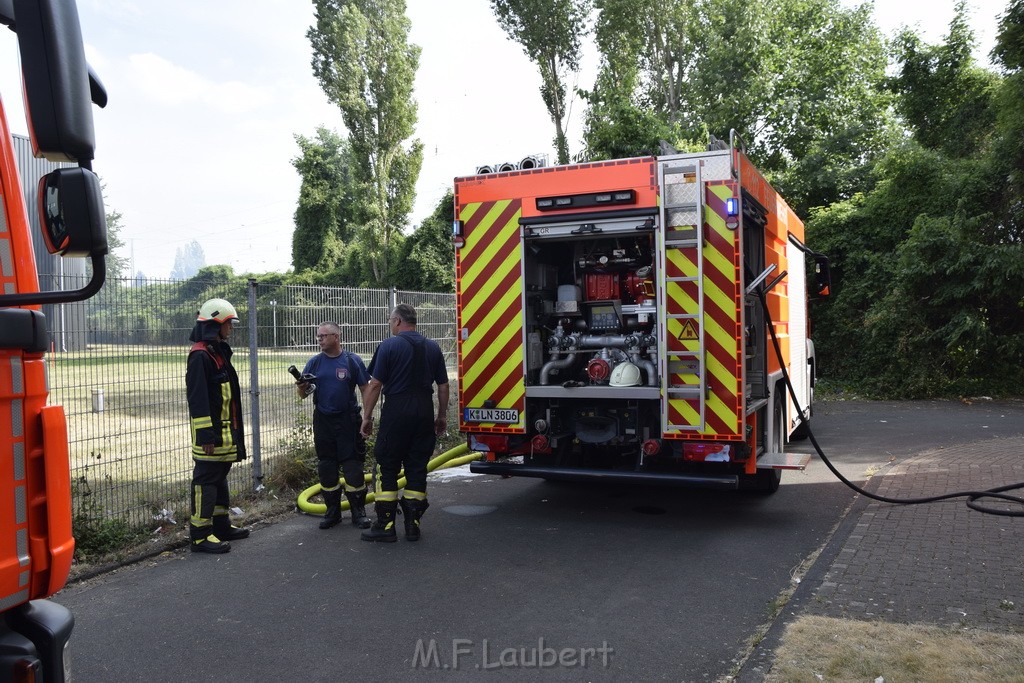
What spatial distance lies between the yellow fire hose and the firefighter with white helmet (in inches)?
37.5

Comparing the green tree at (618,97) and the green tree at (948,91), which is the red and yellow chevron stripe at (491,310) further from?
the green tree at (948,91)

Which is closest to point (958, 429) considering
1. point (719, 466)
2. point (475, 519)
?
point (719, 466)

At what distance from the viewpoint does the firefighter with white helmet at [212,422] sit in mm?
5785

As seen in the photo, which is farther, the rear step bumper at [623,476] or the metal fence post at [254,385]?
the metal fence post at [254,385]

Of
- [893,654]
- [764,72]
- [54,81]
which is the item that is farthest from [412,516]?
[764,72]

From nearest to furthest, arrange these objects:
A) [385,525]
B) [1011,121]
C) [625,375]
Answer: [385,525] < [625,375] < [1011,121]

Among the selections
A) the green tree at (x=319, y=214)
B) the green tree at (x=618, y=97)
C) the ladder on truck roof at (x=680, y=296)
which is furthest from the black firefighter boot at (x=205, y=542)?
the green tree at (x=319, y=214)

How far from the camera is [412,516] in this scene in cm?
614

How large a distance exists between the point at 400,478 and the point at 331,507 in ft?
3.68

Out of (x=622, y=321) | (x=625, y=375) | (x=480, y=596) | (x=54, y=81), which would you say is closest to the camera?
(x=54, y=81)

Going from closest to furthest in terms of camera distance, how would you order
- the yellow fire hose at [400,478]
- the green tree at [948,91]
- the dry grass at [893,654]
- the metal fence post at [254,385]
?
the dry grass at [893,654] → the yellow fire hose at [400,478] → the metal fence post at [254,385] → the green tree at [948,91]

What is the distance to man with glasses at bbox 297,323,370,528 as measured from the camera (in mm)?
6520

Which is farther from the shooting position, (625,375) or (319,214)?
(319,214)

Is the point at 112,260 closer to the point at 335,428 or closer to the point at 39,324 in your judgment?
the point at 39,324
